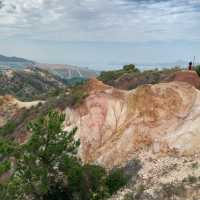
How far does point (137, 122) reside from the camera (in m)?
43.6

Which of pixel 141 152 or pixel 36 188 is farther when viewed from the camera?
pixel 141 152

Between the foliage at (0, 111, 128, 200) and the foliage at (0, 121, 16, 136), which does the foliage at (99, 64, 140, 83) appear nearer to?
the foliage at (0, 121, 16, 136)

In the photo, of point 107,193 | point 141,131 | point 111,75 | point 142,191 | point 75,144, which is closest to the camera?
point 142,191

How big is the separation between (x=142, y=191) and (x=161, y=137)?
872 centimetres

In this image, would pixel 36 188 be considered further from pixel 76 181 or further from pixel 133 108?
pixel 133 108

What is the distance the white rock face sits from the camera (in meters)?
39.4

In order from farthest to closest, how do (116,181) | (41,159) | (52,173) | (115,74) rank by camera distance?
1. (115,74)
2. (52,173)
3. (41,159)
4. (116,181)

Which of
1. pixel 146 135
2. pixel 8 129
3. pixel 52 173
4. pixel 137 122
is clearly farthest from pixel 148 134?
pixel 8 129

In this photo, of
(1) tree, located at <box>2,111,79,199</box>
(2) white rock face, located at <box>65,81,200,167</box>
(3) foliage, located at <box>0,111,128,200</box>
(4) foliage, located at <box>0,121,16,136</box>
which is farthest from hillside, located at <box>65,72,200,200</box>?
(4) foliage, located at <box>0,121,16,136</box>

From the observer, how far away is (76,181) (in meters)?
36.9

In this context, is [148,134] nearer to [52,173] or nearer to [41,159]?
[52,173]

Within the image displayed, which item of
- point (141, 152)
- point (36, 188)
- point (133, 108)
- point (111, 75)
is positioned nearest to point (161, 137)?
point (141, 152)

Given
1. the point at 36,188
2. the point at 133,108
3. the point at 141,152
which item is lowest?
the point at 36,188

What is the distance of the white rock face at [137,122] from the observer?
129ft
